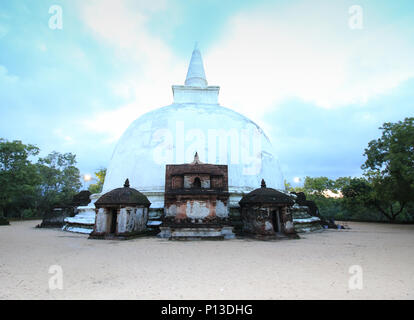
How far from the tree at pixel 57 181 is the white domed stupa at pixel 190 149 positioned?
2024 centimetres

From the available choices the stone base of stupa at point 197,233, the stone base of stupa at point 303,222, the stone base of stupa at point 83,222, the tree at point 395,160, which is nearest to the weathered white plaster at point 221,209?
the stone base of stupa at point 197,233

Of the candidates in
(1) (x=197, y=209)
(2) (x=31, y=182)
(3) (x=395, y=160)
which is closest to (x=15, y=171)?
(2) (x=31, y=182)

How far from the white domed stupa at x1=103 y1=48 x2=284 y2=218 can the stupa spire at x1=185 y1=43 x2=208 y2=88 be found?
445 centimetres

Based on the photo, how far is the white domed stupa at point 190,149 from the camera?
11.7 metres

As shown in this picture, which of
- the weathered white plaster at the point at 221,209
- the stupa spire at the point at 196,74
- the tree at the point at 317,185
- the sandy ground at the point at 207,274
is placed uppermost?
the stupa spire at the point at 196,74

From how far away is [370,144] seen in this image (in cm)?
1557

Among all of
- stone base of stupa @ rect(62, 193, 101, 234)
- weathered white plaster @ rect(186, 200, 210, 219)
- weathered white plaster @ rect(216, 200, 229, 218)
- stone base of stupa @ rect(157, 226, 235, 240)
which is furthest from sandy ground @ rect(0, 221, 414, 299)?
stone base of stupa @ rect(62, 193, 101, 234)

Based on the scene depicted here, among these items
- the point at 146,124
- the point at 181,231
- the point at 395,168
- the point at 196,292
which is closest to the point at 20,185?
the point at 146,124

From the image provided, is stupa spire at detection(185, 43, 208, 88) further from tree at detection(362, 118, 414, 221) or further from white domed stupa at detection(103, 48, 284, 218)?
tree at detection(362, 118, 414, 221)

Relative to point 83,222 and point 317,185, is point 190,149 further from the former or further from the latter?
point 317,185

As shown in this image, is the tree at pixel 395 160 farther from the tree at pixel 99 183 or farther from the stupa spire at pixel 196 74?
the tree at pixel 99 183

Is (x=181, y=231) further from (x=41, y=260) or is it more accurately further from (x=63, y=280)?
(x=63, y=280)

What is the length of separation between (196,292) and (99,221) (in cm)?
726

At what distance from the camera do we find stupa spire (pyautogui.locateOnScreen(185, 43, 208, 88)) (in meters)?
18.3
